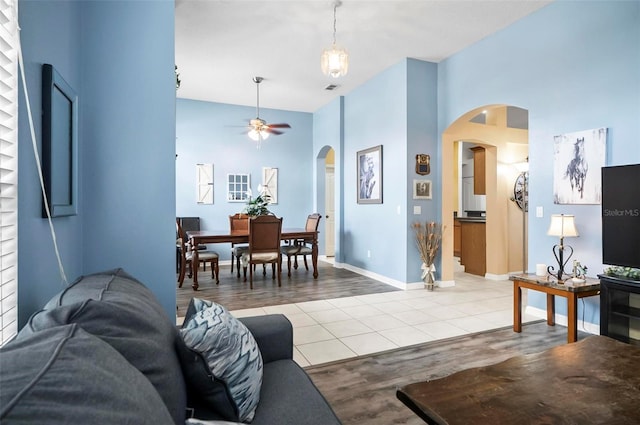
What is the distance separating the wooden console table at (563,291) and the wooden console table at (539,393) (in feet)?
4.33

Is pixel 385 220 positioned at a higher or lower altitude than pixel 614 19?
lower

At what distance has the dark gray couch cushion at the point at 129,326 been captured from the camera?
84cm

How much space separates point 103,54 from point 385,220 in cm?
417

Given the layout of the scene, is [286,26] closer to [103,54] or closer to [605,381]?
[103,54]

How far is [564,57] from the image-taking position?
3.38m

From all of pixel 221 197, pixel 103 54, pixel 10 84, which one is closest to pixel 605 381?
pixel 10 84

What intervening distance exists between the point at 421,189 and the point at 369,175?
1055 mm

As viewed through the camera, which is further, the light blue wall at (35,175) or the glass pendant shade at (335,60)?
the glass pendant shade at (335,60)

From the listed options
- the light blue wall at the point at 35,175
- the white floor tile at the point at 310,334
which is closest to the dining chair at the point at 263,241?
the white floor tile at the point at 310,334

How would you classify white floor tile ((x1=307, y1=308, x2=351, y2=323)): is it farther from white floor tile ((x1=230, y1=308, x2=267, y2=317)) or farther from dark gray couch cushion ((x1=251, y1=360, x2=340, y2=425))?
dark gray couch cushion ((x1=251, y1=360, x2=340, y2=425))

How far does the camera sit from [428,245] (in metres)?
4.88

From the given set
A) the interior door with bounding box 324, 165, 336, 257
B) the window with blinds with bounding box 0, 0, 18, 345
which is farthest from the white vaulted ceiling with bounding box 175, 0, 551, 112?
the window with blinds with bounding box 0, 0, 18, 345

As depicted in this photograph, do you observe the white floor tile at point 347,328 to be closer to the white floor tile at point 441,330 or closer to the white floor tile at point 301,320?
the white floor tile at point 301,320

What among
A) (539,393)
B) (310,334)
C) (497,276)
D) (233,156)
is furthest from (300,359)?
(233,156)
